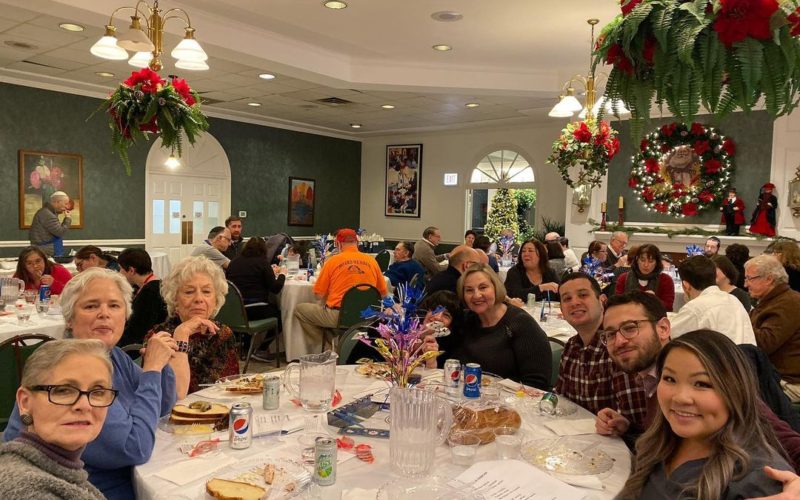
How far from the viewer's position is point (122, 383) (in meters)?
2.01

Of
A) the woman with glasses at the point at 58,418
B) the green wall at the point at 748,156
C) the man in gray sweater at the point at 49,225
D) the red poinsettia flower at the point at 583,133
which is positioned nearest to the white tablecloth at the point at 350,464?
the woman with glasses at the point at 58,418

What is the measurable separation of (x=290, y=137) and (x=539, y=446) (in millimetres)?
11492

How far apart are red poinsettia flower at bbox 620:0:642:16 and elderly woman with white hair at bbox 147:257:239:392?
2.18 meters

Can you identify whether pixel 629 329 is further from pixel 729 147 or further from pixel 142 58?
pixel 729 147

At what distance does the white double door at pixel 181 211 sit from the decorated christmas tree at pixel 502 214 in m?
5.68

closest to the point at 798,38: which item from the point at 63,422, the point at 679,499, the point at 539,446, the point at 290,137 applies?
the point at 679,499

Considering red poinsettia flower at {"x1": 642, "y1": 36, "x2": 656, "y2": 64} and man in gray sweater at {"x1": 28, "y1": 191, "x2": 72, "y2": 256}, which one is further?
Answer: man in gray sweater at {"x1": 28, "y1": 191, "x2": 72, "y2": 256}

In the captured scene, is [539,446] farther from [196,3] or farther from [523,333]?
[196,3]

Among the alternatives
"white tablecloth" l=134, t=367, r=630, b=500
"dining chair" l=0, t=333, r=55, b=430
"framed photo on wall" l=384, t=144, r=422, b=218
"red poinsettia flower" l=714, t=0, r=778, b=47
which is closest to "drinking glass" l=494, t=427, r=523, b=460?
"white tablecloth" l=134, t=367, r=630, b=500

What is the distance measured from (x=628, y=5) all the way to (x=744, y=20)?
248mm

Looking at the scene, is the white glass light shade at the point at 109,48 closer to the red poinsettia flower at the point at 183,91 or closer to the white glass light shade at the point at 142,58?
the white glass light shade at the point at 142,58

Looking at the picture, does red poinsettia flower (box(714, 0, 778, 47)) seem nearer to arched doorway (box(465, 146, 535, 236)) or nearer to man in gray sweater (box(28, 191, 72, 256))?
man in gray sweater (box(28, 191, 72, 256))

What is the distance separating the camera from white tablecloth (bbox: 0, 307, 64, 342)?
3858mm

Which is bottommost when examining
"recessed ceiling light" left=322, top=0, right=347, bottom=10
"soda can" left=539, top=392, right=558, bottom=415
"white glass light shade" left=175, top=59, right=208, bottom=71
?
"soda can" left=539, top=392, right=558, bottom=415
